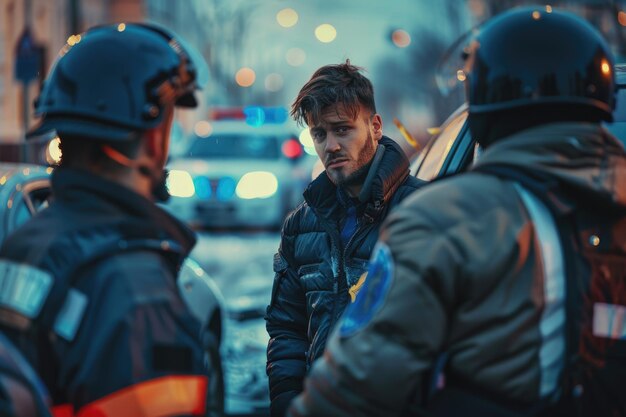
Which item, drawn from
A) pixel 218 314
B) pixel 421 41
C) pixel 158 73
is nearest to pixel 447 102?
pixel 421 41

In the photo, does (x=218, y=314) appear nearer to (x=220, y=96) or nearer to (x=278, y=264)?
(x=278, y=264)

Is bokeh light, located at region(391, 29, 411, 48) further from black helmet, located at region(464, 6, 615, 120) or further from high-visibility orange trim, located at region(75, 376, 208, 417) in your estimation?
high-visibility orange trim, located at region(75, 376, 208, 417)

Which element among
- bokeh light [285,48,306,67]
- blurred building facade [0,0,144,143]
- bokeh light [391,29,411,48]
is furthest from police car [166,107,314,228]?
bokeh light [285,48,306,67]

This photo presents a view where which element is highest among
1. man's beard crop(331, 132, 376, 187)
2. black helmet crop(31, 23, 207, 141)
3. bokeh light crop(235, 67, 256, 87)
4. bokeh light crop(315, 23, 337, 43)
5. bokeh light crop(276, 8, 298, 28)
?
black helmet crop(31, 23, 207, 141)

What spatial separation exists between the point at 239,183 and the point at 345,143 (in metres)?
16.0

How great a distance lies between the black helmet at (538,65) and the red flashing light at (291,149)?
1813 cm

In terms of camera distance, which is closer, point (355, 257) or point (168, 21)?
point (355, 257)

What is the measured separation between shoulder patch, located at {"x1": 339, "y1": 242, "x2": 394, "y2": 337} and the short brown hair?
1.59 m

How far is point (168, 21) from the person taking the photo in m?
58.9

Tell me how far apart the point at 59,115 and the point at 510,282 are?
3.56 ft

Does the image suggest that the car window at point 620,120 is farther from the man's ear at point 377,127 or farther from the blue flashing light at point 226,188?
the blue flashing light at point 226,188

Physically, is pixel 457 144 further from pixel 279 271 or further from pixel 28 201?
pixel 28 201

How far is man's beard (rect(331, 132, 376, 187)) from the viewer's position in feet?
13.4

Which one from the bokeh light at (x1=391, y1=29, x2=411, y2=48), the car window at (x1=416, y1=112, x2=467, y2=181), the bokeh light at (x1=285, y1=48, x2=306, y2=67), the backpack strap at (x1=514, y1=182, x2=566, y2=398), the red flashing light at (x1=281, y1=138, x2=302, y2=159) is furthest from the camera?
the bokeh light at (x1=285, y1=48, x2=306, y2=67)
